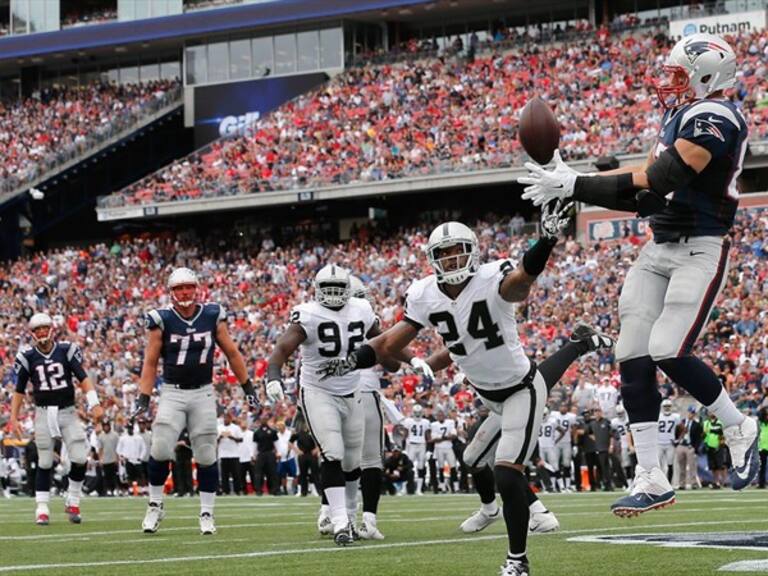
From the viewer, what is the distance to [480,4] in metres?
38.2

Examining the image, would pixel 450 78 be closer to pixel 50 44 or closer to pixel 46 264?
pixel 46 264

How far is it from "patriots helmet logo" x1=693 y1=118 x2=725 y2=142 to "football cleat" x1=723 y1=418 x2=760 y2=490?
4.90ft

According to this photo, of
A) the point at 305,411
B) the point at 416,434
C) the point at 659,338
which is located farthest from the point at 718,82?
the point at 416,434

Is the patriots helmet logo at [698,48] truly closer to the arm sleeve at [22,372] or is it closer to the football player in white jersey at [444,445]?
the arm sleeve at [22,372]

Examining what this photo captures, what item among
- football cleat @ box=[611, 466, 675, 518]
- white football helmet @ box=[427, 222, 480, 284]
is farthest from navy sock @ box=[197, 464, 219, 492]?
football cleat @ box=[611, 466, 675, 518]

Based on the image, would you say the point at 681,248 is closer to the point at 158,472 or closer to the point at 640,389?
the point at 640,389

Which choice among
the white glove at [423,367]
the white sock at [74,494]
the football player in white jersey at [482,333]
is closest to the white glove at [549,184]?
the football player in white jersey at [482,333]

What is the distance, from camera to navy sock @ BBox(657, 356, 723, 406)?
670 centimetres

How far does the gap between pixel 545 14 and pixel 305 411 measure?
29.3 m

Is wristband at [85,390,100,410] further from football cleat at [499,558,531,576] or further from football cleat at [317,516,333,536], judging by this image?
football cleat at [499,558,531,576]

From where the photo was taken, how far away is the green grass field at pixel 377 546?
693 centimetres

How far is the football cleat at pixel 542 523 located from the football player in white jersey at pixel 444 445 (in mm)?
12988

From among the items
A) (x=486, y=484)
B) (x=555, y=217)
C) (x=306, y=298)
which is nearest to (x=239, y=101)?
(x=306, y=298)

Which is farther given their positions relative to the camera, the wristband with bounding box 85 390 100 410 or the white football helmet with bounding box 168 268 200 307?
the wristband with bounding box 85 390 100 410
